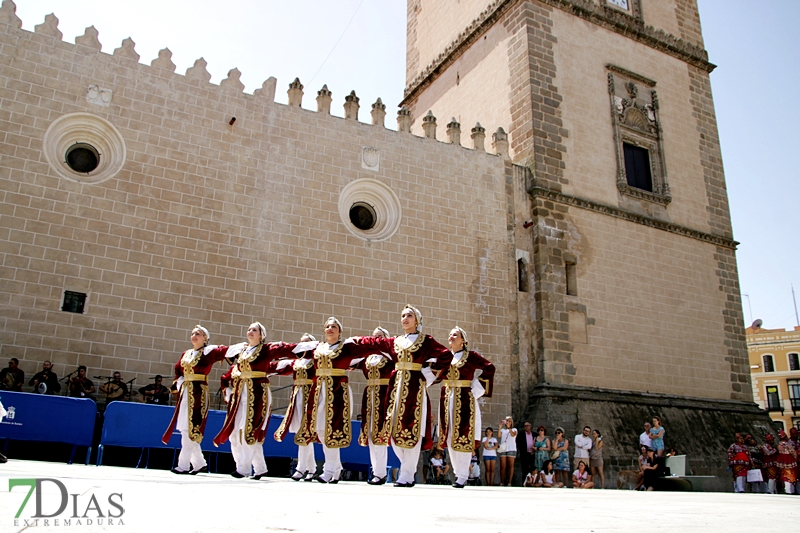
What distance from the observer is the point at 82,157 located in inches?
477

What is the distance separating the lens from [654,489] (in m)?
10.1

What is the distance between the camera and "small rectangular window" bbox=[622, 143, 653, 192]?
1747 centimetres

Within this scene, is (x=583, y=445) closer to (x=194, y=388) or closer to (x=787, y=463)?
(x=787, y=463)

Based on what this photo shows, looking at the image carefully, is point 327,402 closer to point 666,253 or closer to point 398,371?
point 398,371

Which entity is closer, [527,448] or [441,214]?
[527,448]

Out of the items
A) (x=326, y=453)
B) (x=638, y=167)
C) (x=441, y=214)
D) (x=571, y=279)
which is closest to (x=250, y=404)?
(x=326, y=453)

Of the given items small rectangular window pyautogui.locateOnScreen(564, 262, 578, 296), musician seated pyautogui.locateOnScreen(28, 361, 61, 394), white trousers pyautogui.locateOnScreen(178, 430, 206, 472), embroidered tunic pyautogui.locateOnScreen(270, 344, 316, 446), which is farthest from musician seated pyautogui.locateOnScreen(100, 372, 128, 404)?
small rectangular window pyautogui.locateOnScreen(564, 262, 578, 296)

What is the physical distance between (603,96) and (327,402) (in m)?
13.3

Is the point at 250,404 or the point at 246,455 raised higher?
the point at 250,404

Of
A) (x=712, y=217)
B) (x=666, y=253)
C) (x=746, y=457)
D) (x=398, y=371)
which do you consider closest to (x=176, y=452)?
(x=398, y=371)

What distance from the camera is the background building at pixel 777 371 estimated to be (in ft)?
121

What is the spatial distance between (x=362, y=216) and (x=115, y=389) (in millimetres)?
6283

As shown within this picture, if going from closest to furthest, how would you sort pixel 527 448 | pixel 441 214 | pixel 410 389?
pixel 410 389, pixel 527 448, pixel 441 214

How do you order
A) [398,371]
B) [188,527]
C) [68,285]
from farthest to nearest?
[68,285] < [398,371] < [188,527]
